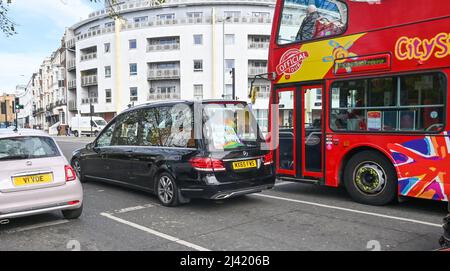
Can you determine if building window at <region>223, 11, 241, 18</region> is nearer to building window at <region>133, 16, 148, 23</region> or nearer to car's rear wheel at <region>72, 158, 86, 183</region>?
building window at <region>133, 16, 148, 23</region>

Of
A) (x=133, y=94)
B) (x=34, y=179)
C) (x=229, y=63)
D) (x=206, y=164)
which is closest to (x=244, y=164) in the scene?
(x=206, y=164)

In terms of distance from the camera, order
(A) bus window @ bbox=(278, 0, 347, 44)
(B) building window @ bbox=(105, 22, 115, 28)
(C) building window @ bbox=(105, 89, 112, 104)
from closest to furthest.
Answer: (A) bus window @ bbox=(278, 0, 347, 44) < (C) building window @ bbox=(105, 89, 112, 104) < (B) building window @ bbox=(105, 22, 115, 28)

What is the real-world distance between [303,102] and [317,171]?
1.43m

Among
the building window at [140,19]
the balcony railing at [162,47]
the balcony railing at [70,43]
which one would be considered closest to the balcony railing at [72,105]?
the balcony railing at [70,43]

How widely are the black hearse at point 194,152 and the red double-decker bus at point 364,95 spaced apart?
127 cm

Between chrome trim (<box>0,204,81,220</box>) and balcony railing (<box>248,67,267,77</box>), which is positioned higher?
balcony railing (<box>248,67,267,77</box>)

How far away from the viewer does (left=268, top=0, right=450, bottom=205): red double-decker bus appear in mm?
6133

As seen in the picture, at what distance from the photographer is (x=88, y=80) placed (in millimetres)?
52688

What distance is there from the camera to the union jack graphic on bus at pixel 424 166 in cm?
600

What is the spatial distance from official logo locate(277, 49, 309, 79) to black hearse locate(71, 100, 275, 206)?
58.6 inches

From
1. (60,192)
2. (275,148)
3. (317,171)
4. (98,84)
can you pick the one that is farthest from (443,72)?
(98,84)

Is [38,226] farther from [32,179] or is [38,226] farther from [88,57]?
[88,57]

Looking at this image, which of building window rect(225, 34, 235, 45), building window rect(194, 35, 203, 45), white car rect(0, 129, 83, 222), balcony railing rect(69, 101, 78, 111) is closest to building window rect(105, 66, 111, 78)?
balcony railing rect(69, 101, 78, 111)

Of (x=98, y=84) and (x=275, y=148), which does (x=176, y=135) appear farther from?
(x=98, y=84)
